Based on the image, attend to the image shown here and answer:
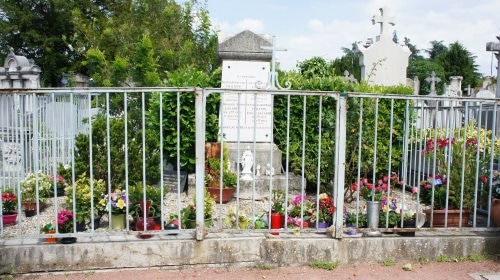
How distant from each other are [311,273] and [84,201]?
8.25 feet

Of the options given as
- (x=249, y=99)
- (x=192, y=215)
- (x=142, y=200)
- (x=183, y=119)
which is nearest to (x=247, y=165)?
(x=249, y=99)

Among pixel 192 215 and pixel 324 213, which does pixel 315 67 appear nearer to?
pixel 324 213

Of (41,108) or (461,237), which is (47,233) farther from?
(41,108)

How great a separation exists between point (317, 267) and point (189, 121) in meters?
3.93

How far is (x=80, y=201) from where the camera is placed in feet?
16.1

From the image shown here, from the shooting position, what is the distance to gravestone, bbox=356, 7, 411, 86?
13.2m

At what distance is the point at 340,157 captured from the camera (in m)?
4.56

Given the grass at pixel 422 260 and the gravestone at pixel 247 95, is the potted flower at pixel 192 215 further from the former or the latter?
the gravestone at pixel 247 95

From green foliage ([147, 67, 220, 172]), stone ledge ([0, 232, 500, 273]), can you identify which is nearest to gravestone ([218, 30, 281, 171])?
green foliage ([147, 67, 220, 172])

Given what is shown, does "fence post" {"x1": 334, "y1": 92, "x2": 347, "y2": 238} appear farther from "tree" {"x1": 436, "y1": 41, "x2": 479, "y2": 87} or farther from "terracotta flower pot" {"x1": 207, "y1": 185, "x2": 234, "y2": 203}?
"tree" {"x1": 436, "y1": 41, "x2": 479, "y2": 87}

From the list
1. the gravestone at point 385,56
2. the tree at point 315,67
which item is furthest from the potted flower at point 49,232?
the tree at point 315,67

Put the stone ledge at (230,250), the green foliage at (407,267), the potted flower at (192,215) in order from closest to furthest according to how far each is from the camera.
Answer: the stone ledge at (230,250) → the green foliage at (407,267) → the potted flower at (192,215)

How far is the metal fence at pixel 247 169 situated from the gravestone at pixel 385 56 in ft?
15.5

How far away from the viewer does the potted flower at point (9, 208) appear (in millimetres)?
5945
